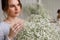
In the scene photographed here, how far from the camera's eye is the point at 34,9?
1.44 meters

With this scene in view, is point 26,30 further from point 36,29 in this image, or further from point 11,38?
point 11,38

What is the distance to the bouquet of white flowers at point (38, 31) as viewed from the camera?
1.23 m

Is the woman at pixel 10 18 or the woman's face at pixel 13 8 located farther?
the woman's face at pixel 13 8

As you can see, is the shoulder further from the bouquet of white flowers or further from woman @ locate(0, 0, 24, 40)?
the bouquet of white flowers

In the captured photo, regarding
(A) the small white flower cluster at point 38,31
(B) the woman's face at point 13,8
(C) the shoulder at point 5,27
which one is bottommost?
(A) the small white flower cluster at point 38,31

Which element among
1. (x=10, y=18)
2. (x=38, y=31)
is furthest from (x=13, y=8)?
(x=38, y=31)

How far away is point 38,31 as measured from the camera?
4.09 ft

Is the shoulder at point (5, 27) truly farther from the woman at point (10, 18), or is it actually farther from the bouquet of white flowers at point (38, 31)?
the bouquet of white flowers at point (38, 31)

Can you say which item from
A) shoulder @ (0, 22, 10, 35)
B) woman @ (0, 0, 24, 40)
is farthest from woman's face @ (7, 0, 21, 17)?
shoulder @ (0, 22, 10, 35)

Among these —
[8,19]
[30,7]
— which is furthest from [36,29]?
[30,7]

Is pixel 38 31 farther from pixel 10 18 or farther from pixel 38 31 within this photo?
pixel 10 18

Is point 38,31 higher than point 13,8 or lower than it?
lower

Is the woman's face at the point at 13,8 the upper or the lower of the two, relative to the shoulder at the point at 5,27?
upper

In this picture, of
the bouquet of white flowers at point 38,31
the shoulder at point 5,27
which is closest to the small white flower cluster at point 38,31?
the bouquet of white flowers at point 38,31
